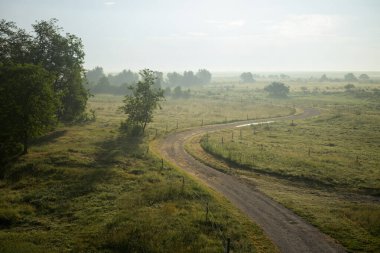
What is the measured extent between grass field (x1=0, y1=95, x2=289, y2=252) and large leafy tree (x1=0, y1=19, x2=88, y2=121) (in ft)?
63.9

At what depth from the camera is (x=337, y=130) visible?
226 ft

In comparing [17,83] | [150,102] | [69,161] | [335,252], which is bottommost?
[335,252]

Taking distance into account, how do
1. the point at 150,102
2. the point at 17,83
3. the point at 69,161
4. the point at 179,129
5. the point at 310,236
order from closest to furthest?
the point at 310,236, the point at 69,161, the point at 17,83, the point at 150,102, the point at 179,129

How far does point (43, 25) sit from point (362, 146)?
5972 cm

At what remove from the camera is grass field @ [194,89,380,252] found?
977 inches

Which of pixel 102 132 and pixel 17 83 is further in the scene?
pixel 102 132

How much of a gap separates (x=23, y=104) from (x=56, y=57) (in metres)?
21.8

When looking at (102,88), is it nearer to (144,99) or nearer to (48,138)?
(144,99)

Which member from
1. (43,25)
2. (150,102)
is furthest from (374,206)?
(43,25)

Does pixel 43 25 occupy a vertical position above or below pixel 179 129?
above

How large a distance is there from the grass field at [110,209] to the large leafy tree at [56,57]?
1947cm

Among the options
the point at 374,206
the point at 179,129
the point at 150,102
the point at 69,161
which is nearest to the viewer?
the point at 374,206

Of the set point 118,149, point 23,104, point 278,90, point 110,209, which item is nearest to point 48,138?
point 23,104

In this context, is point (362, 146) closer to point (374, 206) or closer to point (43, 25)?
point (374, 206)
